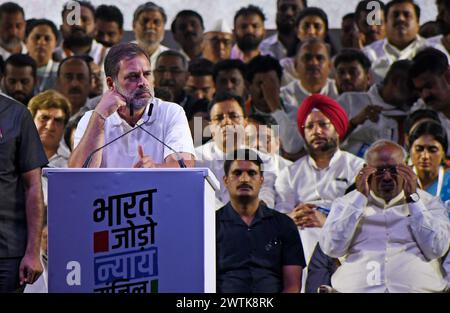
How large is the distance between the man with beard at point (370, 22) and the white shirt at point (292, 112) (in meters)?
0.39

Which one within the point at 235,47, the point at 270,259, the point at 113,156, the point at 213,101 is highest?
the point at 235,47

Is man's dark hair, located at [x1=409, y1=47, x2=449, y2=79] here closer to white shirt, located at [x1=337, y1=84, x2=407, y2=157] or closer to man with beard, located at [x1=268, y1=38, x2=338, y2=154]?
white shirt, located at [x1=337, y1=84, x2=407, y2=157]

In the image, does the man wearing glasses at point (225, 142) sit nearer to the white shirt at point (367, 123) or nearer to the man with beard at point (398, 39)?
the white shirt at point (367, 123)

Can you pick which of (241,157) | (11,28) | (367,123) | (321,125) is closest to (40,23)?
(11,28)

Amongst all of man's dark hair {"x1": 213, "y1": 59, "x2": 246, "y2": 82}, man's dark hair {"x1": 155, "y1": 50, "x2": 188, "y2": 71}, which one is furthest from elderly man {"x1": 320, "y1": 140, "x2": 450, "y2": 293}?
man's dark hair {"x1": 155, "y1": 50, "x2": 188, "y2": 71}

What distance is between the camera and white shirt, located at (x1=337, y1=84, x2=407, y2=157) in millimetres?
5852

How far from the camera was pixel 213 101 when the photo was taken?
5816 millimetres

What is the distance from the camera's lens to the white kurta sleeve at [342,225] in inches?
215

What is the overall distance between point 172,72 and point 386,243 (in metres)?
1.70

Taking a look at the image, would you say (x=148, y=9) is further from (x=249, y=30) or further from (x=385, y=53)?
(x=385, y=53)

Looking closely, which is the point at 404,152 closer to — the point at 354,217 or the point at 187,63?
the point at 354,217

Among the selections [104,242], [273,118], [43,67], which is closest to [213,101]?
[273,118]

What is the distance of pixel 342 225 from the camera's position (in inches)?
215

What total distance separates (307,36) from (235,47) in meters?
0.48
